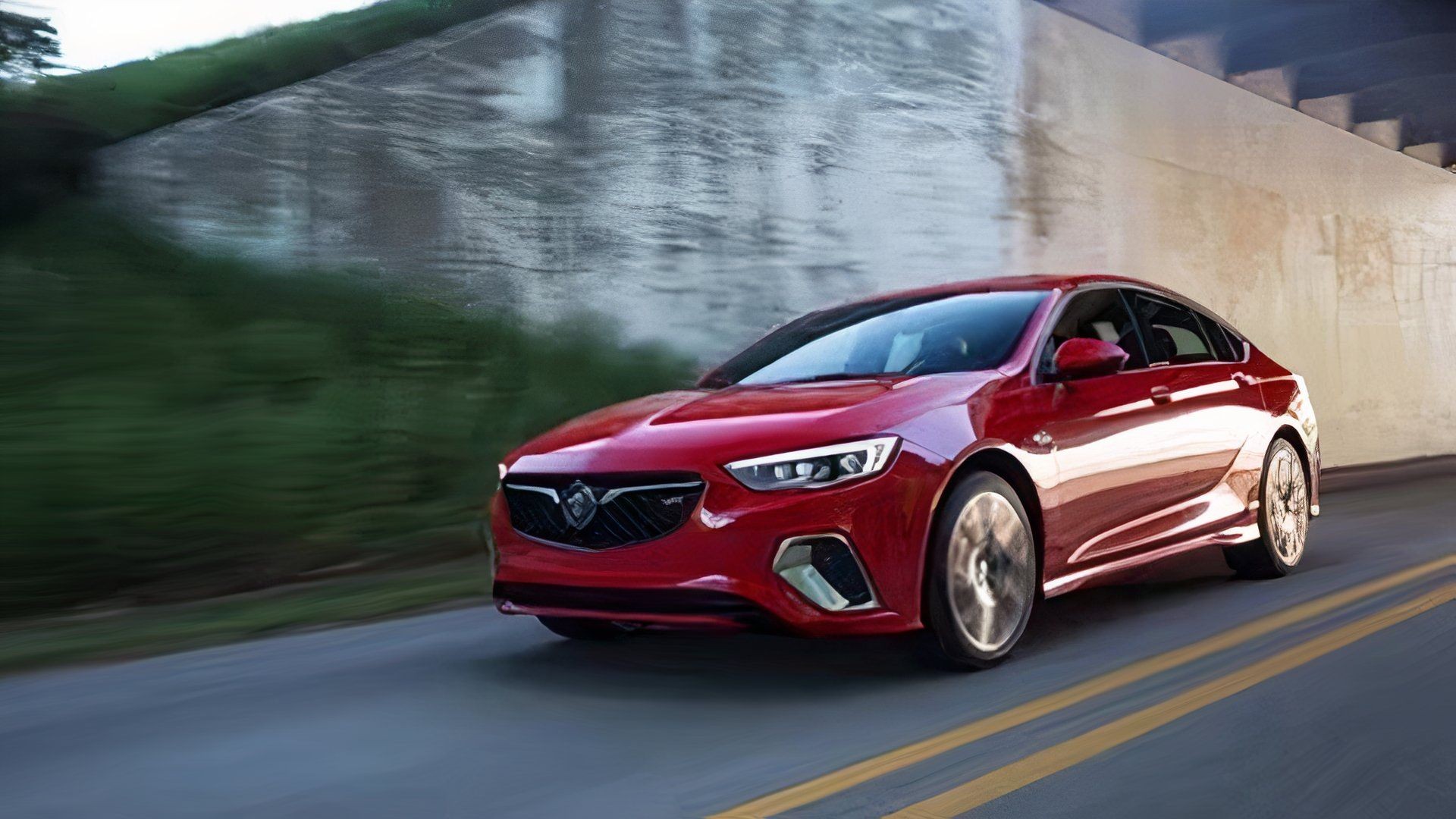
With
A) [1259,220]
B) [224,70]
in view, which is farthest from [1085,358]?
[1259,220]

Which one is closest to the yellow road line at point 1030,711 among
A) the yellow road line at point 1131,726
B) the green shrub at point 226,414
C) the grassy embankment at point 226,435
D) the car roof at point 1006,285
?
the yellow road line at point 1131,726

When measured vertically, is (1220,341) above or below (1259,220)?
below

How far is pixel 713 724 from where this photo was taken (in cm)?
496

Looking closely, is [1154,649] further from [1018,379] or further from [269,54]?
[269,54]

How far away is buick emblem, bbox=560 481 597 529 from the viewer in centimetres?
543

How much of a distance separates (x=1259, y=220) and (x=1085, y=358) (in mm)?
13462

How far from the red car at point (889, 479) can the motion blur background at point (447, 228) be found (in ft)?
7.88

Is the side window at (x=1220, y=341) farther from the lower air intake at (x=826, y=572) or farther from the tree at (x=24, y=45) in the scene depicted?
the tree at (x=24, y=45)

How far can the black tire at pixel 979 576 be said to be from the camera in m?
5.44

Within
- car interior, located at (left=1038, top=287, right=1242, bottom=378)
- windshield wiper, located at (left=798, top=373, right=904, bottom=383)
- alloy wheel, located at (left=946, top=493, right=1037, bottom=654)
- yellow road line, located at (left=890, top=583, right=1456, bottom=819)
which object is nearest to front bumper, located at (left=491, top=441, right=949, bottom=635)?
alloy wheel, located at (left=946, top=493, right=1037, bottom=654)

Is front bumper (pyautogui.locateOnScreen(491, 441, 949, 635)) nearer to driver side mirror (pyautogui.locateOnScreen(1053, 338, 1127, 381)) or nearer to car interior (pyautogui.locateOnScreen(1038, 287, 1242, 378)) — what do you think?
driver side mirror (pyautogui.locateOnScreen(1053, 338, 1127, 381))

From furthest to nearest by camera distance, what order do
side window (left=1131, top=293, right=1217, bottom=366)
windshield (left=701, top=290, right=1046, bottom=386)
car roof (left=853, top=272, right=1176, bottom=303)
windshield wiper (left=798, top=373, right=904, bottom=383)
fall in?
side window (left=1131, top=293, right=1217, bottom=366), car roof (left=853, top=272, right=1176, bottom=303), windshield (left=701, top=290, right=1046, bottom=386), windshield wiper (left=798, top=373, right=904, bottom=383)

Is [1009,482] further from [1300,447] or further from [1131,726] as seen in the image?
[1300,447]

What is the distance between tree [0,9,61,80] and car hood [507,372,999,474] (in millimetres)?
4975
